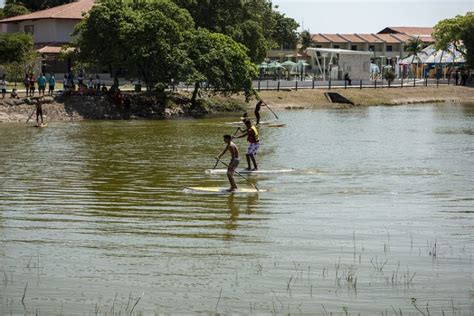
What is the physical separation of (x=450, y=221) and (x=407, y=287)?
17.3ft

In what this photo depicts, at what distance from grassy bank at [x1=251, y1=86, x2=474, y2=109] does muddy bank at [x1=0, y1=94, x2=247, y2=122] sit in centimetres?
603

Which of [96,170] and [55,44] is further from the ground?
[55,44]

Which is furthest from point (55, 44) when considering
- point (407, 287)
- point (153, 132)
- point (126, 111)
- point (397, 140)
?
point (407, 287)

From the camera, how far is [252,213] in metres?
17.2

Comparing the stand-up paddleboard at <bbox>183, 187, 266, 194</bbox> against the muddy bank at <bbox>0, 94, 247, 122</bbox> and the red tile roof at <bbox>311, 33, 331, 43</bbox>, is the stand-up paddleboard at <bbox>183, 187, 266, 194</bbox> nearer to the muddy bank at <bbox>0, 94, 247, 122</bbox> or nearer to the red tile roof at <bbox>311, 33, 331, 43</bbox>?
the muddy bank at <bbox>0, 94, 247, 122</bbox>

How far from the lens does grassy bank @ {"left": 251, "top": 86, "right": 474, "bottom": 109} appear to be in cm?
5855

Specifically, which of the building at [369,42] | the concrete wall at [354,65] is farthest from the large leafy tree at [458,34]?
the building at [369,42]

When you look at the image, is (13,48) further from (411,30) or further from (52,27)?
(411,30)

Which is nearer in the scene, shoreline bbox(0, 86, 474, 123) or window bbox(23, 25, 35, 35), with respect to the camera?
shoreline bbox(0, 86, 474, 123)

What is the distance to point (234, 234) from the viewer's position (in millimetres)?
14914

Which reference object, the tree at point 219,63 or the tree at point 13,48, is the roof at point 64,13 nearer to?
the tree at point 13,48

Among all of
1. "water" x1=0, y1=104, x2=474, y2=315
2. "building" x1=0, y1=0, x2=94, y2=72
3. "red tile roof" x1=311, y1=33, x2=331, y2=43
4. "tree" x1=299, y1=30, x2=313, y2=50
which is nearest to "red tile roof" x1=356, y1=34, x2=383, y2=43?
"red tile roof" x1=311, y1=33, x2=331, y2=43

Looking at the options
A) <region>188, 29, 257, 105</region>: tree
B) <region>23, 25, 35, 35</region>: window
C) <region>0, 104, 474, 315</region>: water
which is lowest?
<region>0, 104, 474, 315</region>: water

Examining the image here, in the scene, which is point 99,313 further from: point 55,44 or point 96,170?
point 55,44
